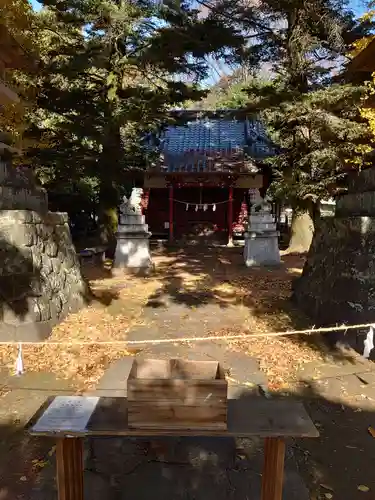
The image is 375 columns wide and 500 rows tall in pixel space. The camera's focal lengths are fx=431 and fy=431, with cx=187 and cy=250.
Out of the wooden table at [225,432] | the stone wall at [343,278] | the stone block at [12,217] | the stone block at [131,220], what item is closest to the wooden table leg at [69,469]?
the wooden table at [225,432]

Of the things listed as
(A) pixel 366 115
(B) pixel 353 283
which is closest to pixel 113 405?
(B) pixel 353 283

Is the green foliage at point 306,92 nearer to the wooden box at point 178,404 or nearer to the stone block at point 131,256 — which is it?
the stone block at point 131,256

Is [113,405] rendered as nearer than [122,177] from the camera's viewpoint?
Yes

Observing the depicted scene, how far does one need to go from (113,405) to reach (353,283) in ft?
13.5

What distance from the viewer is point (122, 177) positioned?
1480cm

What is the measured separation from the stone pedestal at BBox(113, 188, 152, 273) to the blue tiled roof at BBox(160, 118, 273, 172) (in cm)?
686

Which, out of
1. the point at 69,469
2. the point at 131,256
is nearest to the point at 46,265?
the point at 69,469

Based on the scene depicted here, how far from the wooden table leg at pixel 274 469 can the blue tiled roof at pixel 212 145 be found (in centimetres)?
1670

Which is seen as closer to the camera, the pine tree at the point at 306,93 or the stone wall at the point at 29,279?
the stone wall at the point at 29,279

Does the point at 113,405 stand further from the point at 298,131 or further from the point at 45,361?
the point at 298,131

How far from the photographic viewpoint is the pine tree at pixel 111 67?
39.6 ft

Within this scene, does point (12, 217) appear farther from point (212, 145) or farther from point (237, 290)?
point (212, 145)

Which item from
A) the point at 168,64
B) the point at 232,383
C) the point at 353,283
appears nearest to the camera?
the point at 232,383

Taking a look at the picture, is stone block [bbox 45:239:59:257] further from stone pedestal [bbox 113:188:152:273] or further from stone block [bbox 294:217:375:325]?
stone pedestal [bbox 113:188:152:273]
